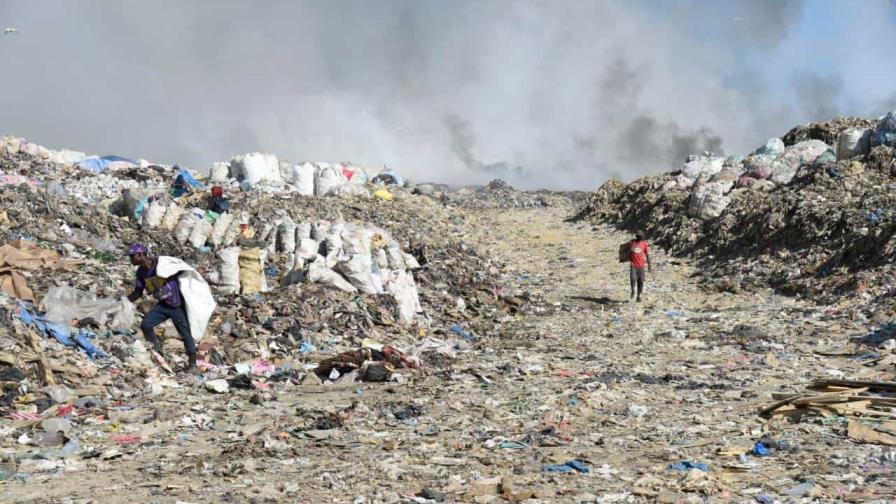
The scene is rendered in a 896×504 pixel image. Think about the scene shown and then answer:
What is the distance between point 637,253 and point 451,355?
15.0 ft

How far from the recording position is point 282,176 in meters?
20.6

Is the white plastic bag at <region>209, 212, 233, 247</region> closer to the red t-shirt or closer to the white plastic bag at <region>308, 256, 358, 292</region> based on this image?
the white plastic bag at <region>308, 256, 358, 292</region>

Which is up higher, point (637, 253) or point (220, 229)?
point (220, 229)

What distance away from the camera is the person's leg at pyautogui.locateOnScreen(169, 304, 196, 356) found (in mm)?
7363

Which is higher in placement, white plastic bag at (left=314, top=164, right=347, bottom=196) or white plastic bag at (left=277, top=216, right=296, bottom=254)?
white plastic bag at (left=314, top=164, right=347, bottom=196)

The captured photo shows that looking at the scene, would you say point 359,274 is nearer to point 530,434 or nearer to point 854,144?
point 530,434

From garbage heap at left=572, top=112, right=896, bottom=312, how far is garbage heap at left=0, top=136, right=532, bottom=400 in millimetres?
4197

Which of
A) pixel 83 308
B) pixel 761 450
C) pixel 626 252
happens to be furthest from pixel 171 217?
pixel 761 450

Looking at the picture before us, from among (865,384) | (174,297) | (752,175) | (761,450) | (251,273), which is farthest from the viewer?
(752,175)

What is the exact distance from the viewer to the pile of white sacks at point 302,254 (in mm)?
10086

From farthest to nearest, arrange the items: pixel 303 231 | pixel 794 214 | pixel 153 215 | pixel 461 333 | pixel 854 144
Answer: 1. pixel 854 144
2. pixel 794 214
3. pixel 153 215
4. pixel 303 231
5. pixel 461 333

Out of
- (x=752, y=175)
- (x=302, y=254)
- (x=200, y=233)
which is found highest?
(x=752, y=175)

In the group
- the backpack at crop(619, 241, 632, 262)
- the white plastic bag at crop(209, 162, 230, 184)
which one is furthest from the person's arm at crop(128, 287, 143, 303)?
the white plastic bag at crop(209, 162, 230, 184)

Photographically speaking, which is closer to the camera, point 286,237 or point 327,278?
point 327,278
